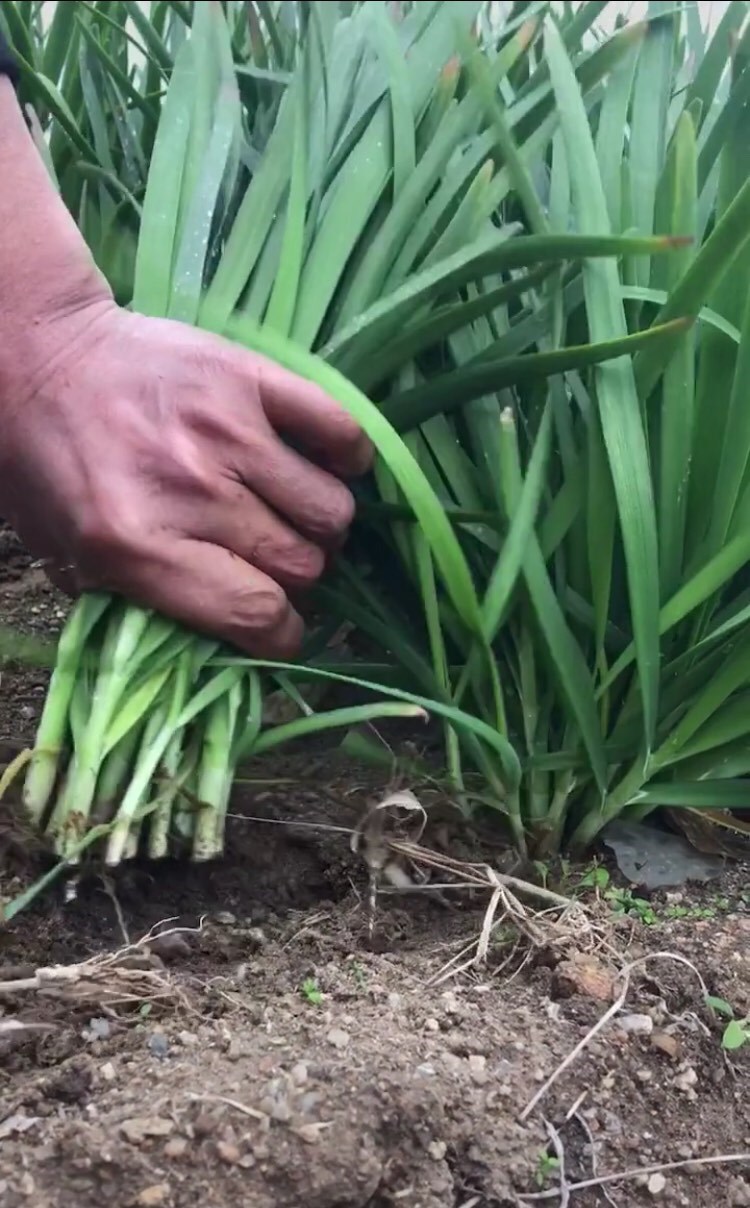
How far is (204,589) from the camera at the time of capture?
0.62 m

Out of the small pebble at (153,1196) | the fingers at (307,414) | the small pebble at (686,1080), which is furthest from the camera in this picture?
the fingers at (307,414)

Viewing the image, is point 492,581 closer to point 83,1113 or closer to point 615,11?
point 83,1113

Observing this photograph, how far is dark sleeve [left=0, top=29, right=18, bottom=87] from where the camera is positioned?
0.71 m

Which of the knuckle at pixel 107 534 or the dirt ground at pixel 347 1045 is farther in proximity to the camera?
the knuckle at pixel 107 534

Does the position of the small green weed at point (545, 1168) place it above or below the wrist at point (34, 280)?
below

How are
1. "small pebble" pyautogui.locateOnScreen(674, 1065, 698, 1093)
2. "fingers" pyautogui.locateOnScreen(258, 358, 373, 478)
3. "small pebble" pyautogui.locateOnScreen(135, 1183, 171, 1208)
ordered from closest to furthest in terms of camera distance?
"small pebble" pyautogui.locateOnScreen(135, 1183, 171, 1208) → "small pebble" pyautogui.locateOnScreen(674, 1065, 698, 1093) → "fingers" pyautogui.locateOnScreen(258, 358, 373, 478)

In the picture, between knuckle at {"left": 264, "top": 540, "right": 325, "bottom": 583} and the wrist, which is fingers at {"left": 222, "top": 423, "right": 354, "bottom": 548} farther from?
the wrist

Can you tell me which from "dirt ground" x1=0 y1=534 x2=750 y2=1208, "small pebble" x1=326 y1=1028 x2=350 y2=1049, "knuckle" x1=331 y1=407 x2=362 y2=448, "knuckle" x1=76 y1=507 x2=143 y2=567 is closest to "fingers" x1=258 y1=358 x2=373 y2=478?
"knuckle" x1=331 y1=407 x2=362 y2=448

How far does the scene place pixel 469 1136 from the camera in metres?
0.46

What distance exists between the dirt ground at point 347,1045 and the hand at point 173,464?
0.50 ft

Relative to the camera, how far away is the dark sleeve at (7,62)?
2.33 ft

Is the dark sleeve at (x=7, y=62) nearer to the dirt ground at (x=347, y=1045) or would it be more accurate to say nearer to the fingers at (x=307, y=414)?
the fingers at (x=307, y=414)

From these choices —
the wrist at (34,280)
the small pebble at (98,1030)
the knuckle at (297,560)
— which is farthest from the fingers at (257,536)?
the small pebble at (98,1030)

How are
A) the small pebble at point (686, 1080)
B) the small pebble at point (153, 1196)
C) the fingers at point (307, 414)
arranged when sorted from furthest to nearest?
the fingers at point (307, 414), the small pebble at point (686, 1080), the small pebble at point (153, 1196)
